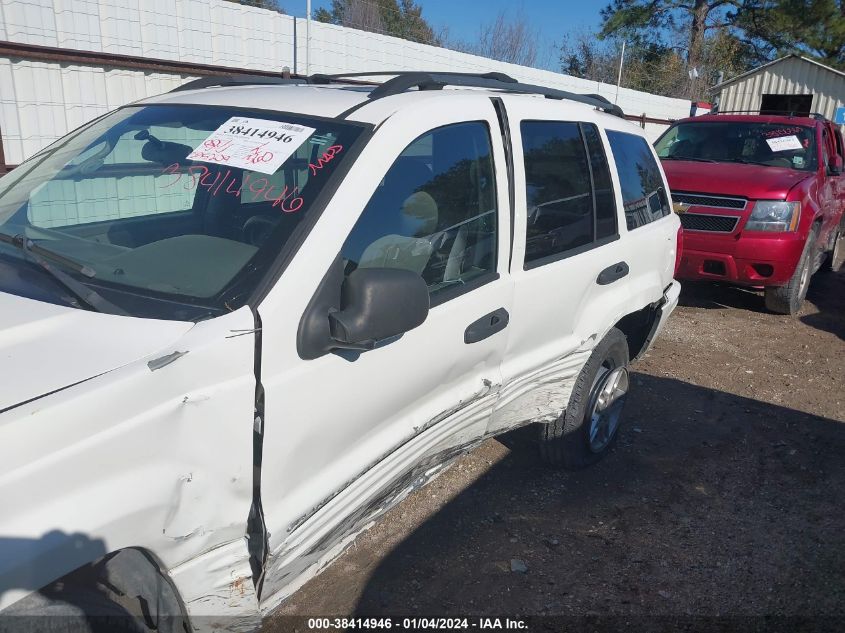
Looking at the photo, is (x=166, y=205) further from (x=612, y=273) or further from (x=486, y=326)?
(x=612, y=273)

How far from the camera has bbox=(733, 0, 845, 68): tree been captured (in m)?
26.5

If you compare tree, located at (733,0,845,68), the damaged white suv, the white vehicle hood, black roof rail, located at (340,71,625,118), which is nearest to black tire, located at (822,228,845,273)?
black roof rail, located at (340,71,625,118)

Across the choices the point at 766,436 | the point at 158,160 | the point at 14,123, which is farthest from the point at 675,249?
the point at 14,123

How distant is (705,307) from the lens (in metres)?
7.54

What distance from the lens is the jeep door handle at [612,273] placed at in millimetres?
3432

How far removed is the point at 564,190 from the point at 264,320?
1.83 m

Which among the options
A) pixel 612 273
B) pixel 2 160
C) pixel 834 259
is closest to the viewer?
pixel 612 273

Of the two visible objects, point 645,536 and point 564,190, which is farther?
point 645,536

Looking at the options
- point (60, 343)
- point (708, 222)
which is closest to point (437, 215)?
point (60, 343)

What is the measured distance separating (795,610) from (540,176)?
210 centimetres

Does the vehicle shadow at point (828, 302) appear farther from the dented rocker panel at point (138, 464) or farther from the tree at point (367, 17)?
the tree at point (367, 17)

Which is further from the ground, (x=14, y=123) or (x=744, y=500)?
(x=14, y=123)

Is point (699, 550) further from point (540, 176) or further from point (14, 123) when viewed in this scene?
point (14, 123)

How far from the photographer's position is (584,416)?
3.65m
